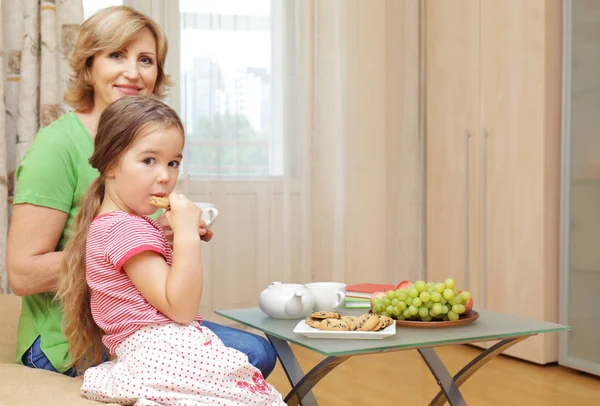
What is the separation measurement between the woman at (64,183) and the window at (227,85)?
1.88 metres

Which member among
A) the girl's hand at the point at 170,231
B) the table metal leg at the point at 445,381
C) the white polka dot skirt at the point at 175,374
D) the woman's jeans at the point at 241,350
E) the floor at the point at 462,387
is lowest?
the floor at the point at 462,387

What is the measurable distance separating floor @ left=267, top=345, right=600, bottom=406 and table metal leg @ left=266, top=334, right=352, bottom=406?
122 centimetres

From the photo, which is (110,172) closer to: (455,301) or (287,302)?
(287,302)

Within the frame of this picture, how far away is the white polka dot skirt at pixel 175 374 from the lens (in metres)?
1.26

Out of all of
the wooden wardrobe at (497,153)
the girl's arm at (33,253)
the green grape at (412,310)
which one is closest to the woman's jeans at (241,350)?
the girl's arm at (33,253)

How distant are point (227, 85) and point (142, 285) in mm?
2639

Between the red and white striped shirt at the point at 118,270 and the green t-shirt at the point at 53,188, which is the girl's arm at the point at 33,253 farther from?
the red and white striped shirt at the point at 118,270

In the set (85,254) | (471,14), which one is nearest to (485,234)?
(471,14)

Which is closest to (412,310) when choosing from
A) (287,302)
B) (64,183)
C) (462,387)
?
(287,302)

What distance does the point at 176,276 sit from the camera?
4.27ft

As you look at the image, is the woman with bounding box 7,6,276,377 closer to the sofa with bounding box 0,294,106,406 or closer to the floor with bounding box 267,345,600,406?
the sofa with bounding box 0,294,106,406

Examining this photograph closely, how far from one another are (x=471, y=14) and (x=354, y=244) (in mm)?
1364

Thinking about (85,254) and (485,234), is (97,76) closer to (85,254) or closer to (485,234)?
(85,254)

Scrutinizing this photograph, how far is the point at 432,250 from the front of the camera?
13.2 ft
